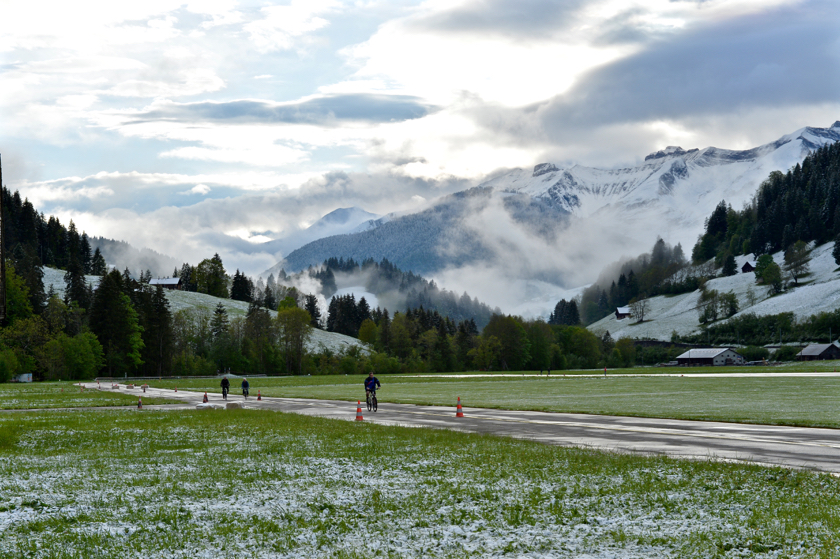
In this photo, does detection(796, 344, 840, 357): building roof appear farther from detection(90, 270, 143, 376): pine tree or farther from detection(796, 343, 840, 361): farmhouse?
detection(90, 270, 143, 376): pine tree

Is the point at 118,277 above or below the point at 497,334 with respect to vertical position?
above

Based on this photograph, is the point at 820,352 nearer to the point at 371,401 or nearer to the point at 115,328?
the point at 115,328

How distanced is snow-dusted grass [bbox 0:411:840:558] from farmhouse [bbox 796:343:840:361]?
18531 centimetres

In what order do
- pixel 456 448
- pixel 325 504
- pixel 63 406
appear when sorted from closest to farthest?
pixel 325 504, pixel 456 448, pixel 63 406

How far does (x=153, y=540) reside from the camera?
10.0 metres

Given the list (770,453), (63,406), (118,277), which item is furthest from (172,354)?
(770,453)

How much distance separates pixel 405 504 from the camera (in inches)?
478

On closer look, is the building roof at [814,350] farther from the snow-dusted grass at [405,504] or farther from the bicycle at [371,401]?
the snow-dusted grass at [405,504]

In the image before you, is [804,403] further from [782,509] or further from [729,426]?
[782,509]

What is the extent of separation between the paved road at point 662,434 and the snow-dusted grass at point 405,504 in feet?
8.51

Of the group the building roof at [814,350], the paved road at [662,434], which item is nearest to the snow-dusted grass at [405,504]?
the paved road at [662,434]

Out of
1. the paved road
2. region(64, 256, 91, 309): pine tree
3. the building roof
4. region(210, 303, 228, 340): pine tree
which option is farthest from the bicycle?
the building roof

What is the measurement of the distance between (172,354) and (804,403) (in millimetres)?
138773

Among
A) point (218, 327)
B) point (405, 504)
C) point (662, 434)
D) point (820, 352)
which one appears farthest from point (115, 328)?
point (820, 352)
